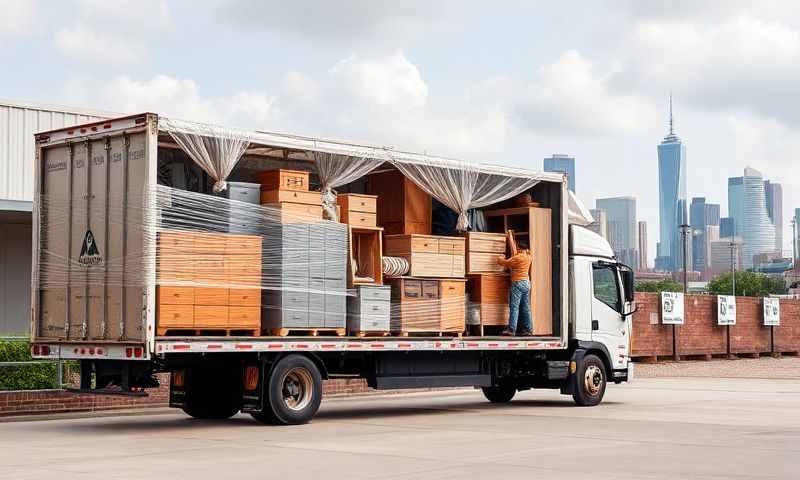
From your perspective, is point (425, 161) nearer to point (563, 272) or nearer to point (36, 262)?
point (563, 272)

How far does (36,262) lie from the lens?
53.6 feet

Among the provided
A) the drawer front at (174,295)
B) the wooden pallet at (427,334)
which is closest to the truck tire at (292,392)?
the drawer front at (174,295)

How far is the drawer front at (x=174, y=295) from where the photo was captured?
1473cm

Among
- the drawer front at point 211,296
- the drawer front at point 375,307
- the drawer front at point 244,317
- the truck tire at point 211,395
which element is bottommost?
the truck tire at point 211,395

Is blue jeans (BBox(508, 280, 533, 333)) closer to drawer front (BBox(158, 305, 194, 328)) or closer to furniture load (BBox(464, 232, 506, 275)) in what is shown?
furniture load (BBox(464, 232, 506, 275))

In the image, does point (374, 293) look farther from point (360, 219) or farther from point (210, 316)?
point (210, 316)

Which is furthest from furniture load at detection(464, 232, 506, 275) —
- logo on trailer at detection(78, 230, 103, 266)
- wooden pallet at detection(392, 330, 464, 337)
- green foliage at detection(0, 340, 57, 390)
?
green foliage at detection(0, 340, 57, 390)

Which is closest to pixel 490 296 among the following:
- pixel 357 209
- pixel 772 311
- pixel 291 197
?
pixel 357 209

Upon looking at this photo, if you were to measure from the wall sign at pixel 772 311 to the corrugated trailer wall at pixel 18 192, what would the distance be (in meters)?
28.5

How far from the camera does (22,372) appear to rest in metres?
18.7

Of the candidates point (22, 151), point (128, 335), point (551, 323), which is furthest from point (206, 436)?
point (22, 151)

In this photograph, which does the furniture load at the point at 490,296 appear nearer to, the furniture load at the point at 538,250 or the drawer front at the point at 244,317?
the furniture load at the point at 538,250

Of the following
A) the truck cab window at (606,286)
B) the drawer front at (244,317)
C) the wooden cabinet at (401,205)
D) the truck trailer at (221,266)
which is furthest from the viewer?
the truck cab window at (606,286)

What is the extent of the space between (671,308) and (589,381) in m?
17.6
